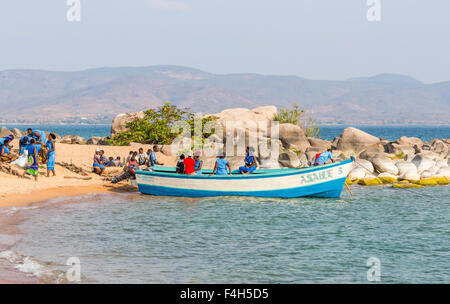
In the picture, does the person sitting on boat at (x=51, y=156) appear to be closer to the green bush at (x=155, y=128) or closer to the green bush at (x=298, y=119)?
the green bush at (x=155, y=128)

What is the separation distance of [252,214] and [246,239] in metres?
3.69

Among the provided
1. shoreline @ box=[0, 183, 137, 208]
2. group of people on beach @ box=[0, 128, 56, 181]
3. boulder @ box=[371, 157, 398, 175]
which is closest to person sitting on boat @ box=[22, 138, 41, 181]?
group of people on beach @ box=[0, 128, 56, 181]

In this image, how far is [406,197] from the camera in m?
24.5

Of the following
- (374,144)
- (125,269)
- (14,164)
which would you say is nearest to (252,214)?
(125,269)

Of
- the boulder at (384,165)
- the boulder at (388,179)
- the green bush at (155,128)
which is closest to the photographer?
the boulder at (388,179)

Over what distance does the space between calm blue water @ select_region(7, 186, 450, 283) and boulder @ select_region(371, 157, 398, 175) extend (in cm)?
681

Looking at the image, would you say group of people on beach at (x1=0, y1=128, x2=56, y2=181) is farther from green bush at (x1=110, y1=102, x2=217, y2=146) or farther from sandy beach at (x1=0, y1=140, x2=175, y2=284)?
green bush at (x1=110, y1=102, x2=217, y2=146)

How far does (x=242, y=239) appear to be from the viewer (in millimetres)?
16219

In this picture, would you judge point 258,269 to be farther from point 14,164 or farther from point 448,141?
point 448,141

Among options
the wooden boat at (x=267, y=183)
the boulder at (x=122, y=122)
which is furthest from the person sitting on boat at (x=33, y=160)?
the boulder at (x=122, y=122)

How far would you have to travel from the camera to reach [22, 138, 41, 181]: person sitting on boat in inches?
946

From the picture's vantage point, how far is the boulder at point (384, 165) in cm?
3052

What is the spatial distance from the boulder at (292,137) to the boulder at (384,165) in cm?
807
